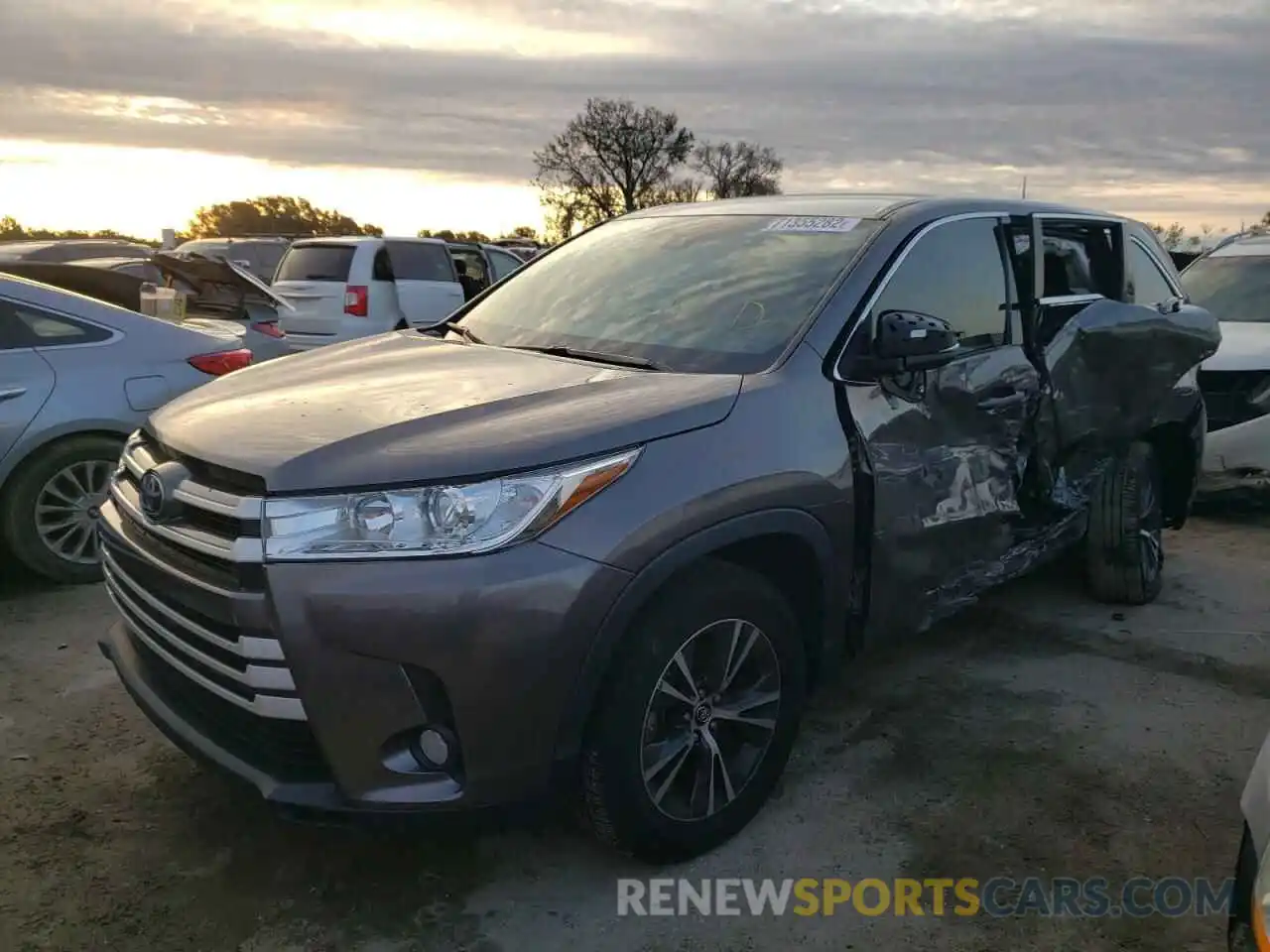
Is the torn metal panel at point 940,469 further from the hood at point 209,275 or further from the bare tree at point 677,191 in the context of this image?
the bare tree at point 677,191

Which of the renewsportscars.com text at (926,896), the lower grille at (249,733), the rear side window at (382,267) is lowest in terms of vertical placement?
the renewsportscars.com text at (926,896)

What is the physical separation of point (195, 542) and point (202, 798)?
1106 millimetres

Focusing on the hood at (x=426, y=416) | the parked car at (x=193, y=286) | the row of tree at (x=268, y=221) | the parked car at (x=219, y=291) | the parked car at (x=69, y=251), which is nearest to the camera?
the hood at (x=426, y=416)

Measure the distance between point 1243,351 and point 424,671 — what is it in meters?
6.51

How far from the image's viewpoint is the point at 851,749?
3633mm

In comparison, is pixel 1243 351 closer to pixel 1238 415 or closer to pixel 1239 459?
pixel 1238 415

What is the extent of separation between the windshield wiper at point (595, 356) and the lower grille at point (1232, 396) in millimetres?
4964

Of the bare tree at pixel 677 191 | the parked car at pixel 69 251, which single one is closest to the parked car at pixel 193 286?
the parked car at pixel 69 251

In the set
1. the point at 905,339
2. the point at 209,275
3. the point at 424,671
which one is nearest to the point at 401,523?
the point at 424,671

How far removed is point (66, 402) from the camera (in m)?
4.98

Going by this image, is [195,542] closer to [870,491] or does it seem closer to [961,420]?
[870,491]

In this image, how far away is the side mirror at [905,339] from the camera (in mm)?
3162

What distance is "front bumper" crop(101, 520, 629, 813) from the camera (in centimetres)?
233

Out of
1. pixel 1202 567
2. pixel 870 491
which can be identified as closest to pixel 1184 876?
pixel 870 491
